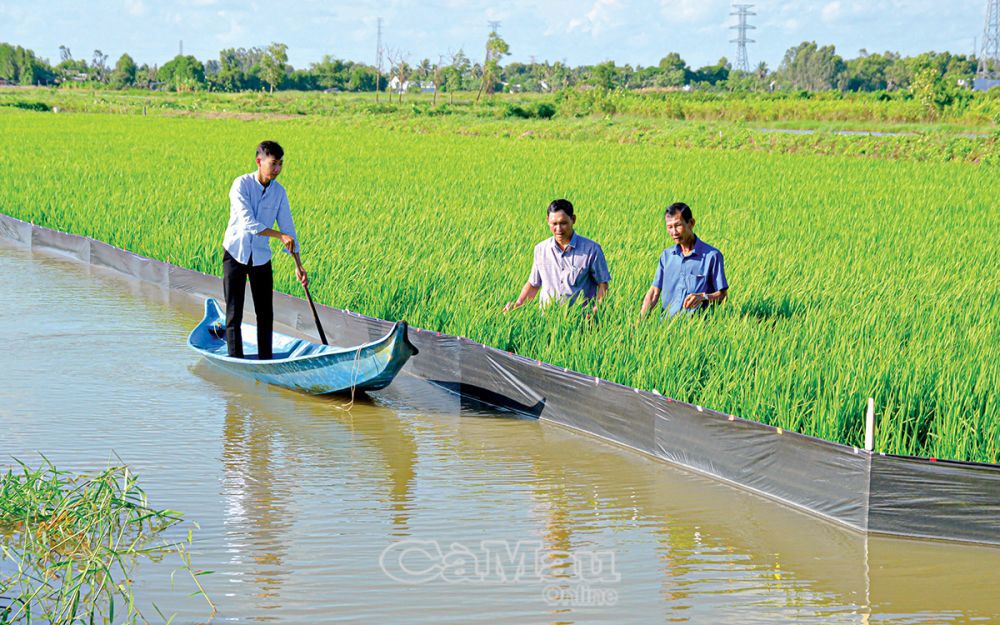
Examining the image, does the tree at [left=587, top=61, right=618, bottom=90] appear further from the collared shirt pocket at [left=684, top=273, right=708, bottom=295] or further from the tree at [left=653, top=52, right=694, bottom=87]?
the collared shirt pocket at [left=684, top=273, right=708, bottom=295]

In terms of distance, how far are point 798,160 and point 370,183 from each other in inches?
399

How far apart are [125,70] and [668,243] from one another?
10619cm

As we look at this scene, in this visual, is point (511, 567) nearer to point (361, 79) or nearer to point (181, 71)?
point (361, 79)

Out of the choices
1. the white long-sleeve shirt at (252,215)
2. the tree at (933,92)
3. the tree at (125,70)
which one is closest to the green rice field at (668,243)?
the white long-sleeve shirt at (252,215)

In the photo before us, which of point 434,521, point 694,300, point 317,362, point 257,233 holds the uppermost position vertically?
point 257,233

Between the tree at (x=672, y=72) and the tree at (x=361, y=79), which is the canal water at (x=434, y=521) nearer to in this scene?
the tree at (x=361, y=79)

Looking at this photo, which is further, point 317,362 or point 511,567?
point 317,362

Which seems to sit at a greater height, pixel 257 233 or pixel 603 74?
pixel 603 74

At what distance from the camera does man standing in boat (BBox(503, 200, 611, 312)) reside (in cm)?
646

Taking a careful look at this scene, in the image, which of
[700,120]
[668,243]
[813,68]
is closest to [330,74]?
[813,68]

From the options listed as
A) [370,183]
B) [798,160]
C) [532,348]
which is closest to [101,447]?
[532,348]

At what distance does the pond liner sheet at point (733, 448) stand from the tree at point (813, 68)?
11761 centimetres

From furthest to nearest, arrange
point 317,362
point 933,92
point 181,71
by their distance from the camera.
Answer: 1. point 181,71
2. point 933,92
3. point 317,362

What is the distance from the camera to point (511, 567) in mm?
4000
